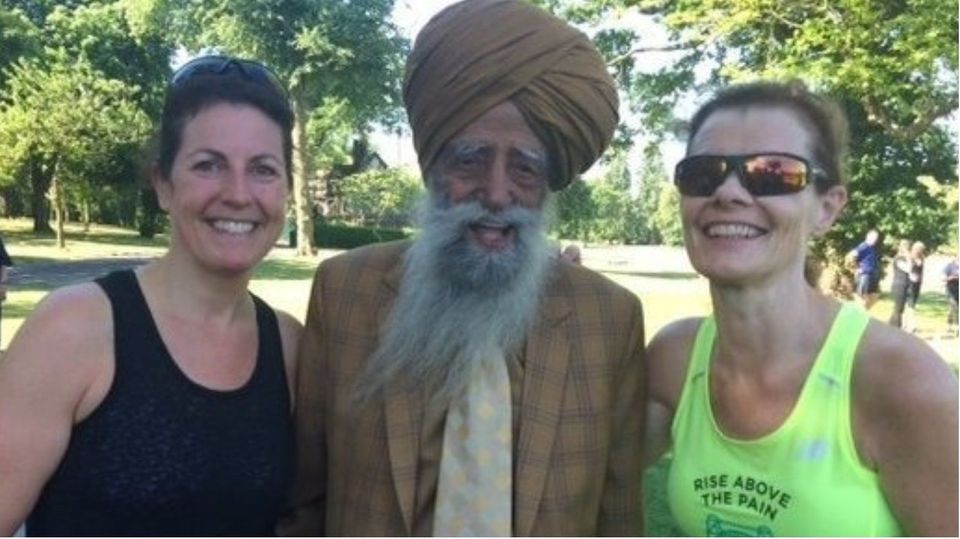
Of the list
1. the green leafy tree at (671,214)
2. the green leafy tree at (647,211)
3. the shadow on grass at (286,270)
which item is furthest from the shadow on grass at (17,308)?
the green leafy tree at (647,211)

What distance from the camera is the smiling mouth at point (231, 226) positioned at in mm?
2236

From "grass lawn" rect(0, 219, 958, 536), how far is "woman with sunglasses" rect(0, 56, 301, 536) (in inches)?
75.6

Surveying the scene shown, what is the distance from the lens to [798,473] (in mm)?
1987

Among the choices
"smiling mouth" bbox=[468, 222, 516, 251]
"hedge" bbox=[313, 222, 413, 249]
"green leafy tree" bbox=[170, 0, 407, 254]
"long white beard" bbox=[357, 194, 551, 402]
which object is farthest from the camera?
"hedge" bbox=[313, 222, 413, 249]

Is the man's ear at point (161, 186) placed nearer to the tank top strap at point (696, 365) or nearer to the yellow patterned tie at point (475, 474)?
the yellow patterned tie at point (475, 474)

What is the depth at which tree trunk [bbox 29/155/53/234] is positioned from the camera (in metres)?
31.8

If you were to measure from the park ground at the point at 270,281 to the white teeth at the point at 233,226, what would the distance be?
5.96m

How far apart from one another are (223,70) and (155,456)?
0.90m

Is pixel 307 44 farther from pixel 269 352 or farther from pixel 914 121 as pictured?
pixel 269 352

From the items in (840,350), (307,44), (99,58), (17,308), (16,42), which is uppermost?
(307,44)

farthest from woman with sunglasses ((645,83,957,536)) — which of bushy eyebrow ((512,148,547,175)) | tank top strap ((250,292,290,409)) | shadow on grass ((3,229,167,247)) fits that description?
shadow on grass ((3,229,167,247))

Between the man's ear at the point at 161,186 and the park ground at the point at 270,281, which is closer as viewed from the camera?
the man's ear at the point at 161,186

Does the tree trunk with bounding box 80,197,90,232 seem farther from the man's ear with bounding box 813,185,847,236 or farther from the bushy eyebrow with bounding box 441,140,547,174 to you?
the man's ear with bounding box 813,185,847,236

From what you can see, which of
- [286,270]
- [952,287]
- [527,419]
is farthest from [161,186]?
[286,270]
